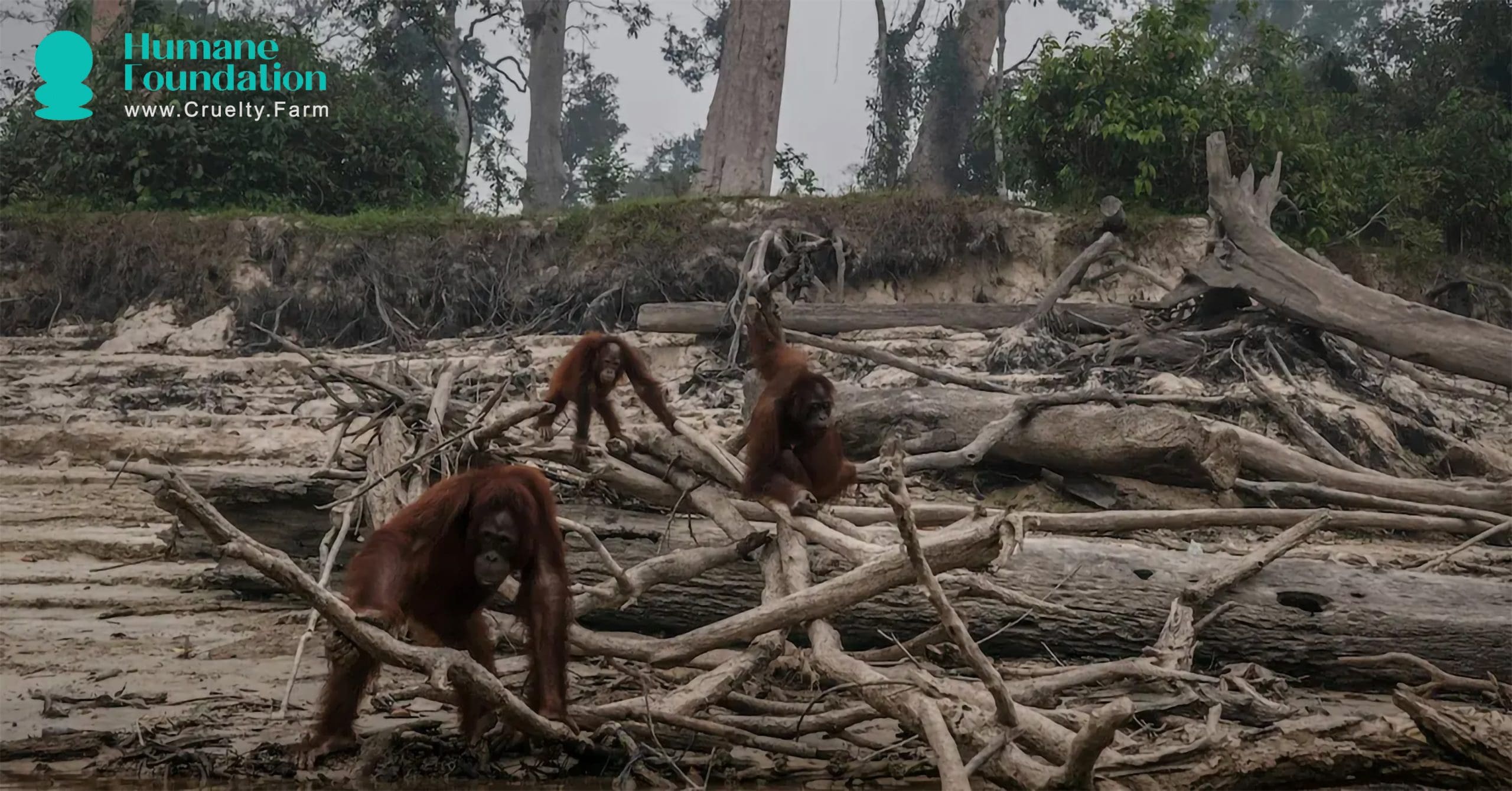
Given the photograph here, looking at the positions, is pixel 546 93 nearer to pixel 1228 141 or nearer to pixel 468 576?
pixel 1228 141

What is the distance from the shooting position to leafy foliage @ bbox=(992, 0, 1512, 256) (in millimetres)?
14617

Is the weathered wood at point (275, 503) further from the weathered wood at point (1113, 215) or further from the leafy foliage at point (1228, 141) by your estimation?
the leafy foliage at point (1228, 141)

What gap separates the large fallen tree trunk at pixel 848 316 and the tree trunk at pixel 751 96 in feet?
28.2

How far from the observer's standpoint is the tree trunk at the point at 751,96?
69.8 feet

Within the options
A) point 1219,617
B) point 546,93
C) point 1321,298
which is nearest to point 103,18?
point 546,93

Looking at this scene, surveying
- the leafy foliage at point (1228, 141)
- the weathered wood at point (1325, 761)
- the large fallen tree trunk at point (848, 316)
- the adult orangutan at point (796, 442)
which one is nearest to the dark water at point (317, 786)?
the weathered wood at point (1325, 761)

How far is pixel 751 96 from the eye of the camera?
21250 millimetres

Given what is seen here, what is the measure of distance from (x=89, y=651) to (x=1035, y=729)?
17.3ft

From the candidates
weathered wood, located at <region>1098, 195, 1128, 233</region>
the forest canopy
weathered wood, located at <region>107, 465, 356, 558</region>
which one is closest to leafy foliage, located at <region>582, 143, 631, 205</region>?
the forest canopy

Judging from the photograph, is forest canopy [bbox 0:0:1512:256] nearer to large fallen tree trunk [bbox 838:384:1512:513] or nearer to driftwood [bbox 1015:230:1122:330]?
driftwood [bbox 1015:230:1122:330]

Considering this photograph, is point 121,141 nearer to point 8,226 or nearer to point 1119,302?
point 8,226

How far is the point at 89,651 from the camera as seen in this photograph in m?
6.73

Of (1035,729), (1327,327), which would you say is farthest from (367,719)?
(1327,327)

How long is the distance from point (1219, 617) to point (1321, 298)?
4940mm
